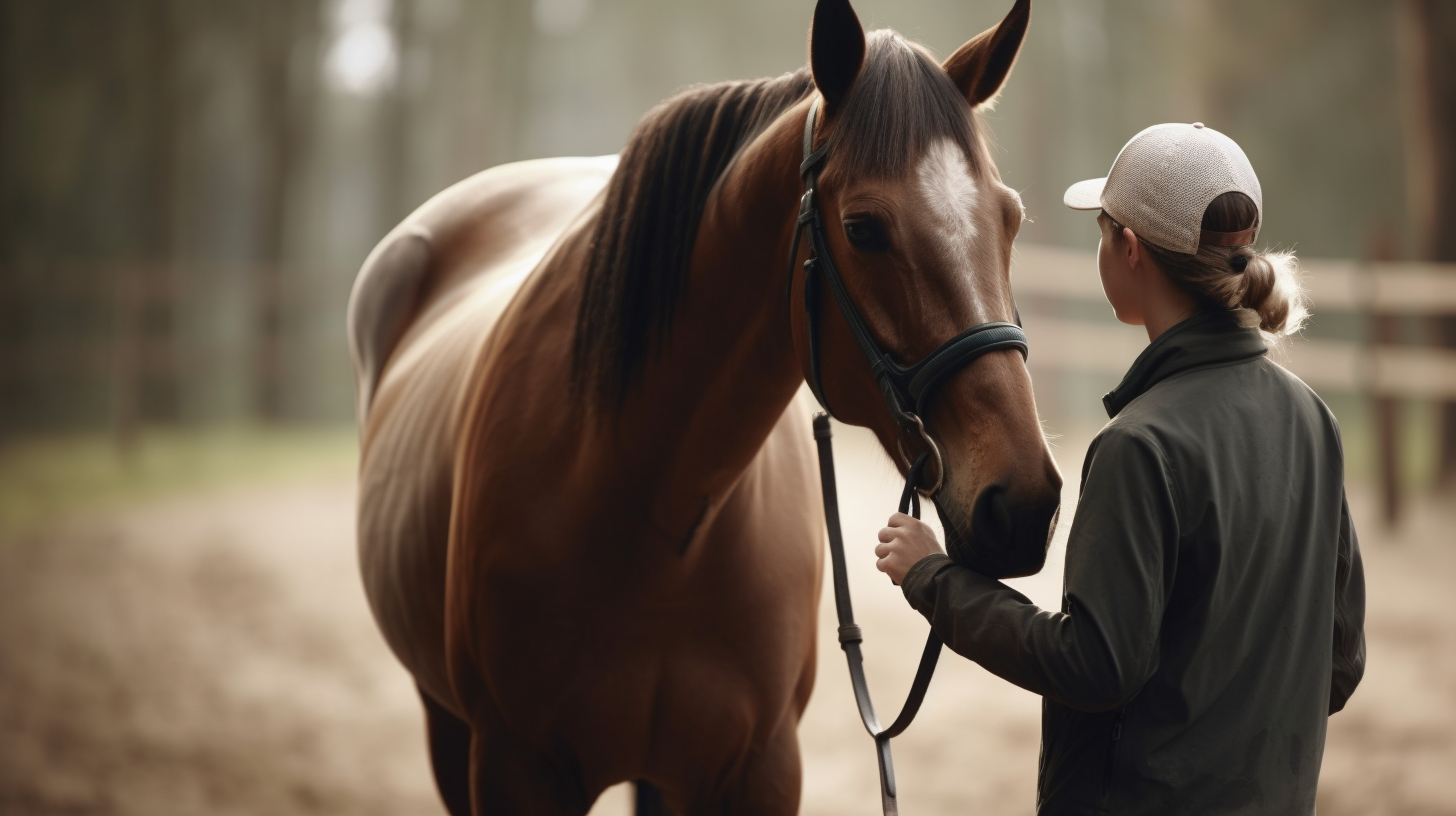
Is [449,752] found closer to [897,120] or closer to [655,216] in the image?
[655,216]

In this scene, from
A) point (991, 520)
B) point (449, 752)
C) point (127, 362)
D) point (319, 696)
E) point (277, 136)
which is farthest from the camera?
point (277, 136)

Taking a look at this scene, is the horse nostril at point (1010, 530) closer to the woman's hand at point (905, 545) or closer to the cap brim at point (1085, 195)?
the woman's hand at point (905, 545)

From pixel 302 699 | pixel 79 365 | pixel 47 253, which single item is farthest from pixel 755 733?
pixel 47 253

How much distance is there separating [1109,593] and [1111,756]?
24 centimetres

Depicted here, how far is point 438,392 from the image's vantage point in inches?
106

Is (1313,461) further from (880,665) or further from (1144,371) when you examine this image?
(880,665)

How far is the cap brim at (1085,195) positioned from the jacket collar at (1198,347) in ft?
0.76

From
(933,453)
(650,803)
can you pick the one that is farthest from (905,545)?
(650,803)

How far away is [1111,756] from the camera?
52.6 inches

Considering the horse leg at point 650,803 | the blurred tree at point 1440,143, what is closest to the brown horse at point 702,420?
the horse leg at point 650,803

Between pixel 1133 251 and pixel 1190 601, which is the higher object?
pixel 1133 251

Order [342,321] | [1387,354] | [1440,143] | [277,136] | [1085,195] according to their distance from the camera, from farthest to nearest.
→ [342,321] < [277,136] < [1440,143] < [1387,354] < [1085,195]

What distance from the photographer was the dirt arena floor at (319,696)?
4.25 meters

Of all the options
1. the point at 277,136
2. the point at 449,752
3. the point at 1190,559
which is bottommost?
the point at 449,752
